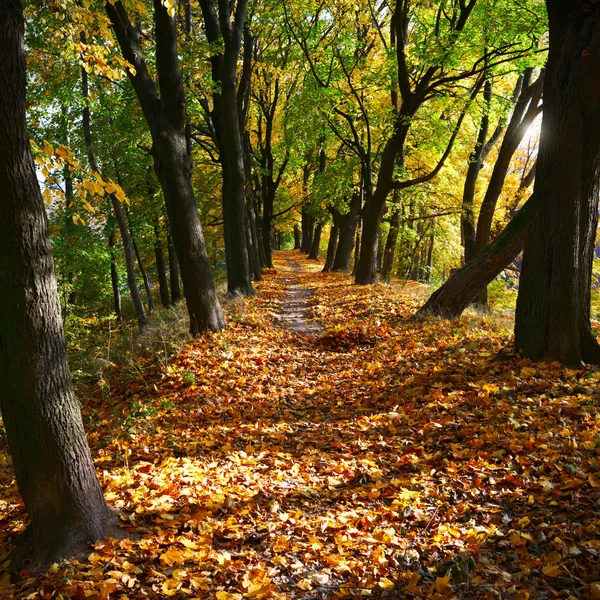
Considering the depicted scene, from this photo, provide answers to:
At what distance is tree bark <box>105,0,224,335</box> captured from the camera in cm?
809

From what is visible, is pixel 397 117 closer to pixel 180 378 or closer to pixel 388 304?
pixel 388 304

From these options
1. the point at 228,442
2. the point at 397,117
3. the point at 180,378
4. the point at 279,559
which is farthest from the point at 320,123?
the point at 279,559

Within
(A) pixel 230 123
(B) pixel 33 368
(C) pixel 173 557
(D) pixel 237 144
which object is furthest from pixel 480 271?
(B) pixel 33 368

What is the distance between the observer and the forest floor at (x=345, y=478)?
3.12 meters

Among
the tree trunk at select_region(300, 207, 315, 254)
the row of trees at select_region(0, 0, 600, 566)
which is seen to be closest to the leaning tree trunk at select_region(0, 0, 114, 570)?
the row of trees at select_region(0, 0, 600, 566)

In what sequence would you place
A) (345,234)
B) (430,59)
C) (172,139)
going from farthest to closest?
(345,234) < (430,59) < (172,139)

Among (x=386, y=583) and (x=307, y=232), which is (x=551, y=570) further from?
(x=307, y=232)

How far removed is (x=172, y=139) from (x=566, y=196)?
6487 millimetres

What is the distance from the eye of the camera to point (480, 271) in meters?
9.56

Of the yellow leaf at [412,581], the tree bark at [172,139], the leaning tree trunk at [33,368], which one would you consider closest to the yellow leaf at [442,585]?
the yellow leaf at [412,581]

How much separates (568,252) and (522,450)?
2.95m

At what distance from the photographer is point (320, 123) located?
53.6 feet

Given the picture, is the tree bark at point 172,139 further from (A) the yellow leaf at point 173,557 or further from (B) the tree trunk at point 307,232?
(B) the tree trunk at point 307,232

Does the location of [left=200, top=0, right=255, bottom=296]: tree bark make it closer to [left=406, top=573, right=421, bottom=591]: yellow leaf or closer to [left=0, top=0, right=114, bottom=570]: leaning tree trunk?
[left=0, top=0, right=114, bottom=570]: leaning tree trunk
